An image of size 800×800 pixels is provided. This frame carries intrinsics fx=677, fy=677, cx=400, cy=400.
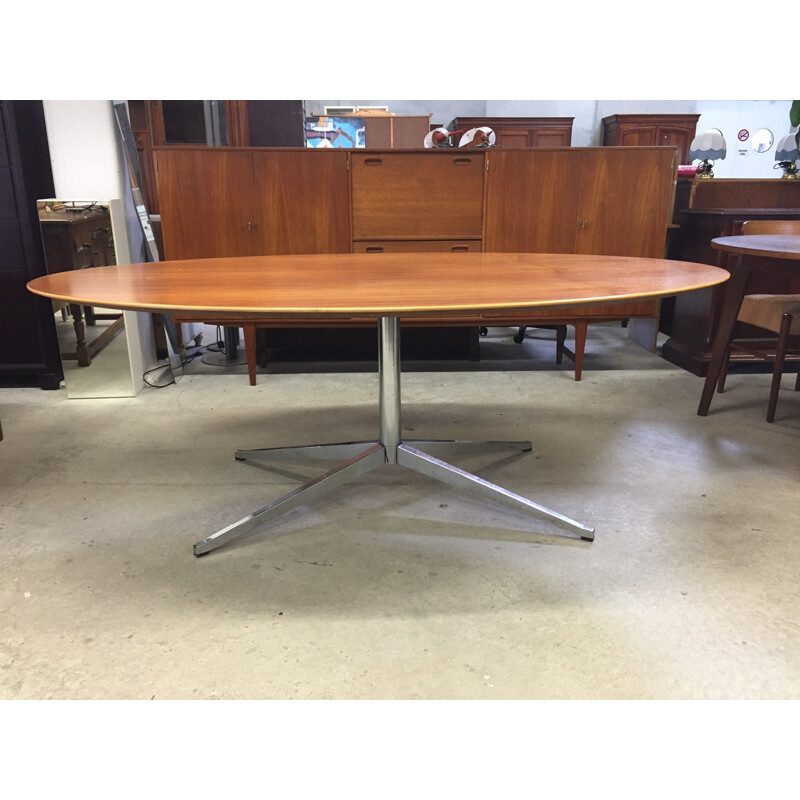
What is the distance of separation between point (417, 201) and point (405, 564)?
6.97ft

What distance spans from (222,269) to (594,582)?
1.34 meters

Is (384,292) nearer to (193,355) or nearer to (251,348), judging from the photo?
(251,348)

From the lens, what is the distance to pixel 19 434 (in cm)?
273

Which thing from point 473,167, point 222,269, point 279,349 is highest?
point 473,167

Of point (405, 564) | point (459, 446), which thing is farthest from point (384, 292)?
point (459, 446)

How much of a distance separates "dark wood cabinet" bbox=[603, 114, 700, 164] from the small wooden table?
21.2 feet

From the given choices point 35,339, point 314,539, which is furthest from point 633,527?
point 35,339

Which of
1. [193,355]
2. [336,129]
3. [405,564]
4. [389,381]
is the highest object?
[336,129]

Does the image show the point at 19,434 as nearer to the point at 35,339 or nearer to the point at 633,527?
the point at 35,339

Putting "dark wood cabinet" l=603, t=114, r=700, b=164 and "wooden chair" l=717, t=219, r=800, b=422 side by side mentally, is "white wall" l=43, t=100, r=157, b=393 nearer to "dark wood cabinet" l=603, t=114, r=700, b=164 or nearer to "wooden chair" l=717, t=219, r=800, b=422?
"wooden chair" l=717, t=219, r=800, b=422

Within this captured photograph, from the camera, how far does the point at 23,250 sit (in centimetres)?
315

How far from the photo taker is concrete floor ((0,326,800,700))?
138 cm

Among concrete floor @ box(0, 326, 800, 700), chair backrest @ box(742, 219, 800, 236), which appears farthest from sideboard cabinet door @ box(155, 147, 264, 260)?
chair backrest @ box(742, 219, 800, 236)

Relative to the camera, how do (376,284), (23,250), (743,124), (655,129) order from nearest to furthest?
(376,284) → (23,250) → (655,129) → (743,124)
